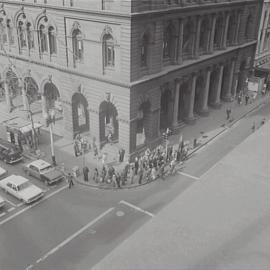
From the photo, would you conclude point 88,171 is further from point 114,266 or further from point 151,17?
point 114,266

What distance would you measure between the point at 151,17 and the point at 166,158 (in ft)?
41.0

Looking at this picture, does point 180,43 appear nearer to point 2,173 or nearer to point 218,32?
point 218,32

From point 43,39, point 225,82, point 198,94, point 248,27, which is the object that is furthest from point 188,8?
point 248,27

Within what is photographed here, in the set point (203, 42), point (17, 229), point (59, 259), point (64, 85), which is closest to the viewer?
point (59, 259)

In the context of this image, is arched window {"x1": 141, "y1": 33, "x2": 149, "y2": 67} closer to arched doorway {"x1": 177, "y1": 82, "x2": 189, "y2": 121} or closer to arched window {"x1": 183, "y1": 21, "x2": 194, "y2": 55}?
arched window {"x1": 183, "y1": 21, "x2": 194, "y2": 55}

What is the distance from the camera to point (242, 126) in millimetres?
43531

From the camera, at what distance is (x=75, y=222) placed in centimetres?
2614

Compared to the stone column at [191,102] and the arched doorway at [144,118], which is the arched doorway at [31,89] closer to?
the arched doorway at [144,118]

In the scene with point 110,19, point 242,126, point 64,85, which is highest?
point 110,19

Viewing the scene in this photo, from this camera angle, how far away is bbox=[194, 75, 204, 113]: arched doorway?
43.9 meters

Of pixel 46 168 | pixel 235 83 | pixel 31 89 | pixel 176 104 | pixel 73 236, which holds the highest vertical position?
pixel 176 104

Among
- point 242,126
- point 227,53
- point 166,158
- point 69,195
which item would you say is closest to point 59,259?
point 69,195

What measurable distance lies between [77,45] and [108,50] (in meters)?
4.07

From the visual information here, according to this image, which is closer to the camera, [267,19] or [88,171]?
[88,171]
